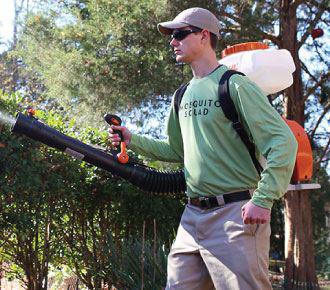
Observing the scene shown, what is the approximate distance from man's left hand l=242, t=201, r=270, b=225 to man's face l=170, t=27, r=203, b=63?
0.82m

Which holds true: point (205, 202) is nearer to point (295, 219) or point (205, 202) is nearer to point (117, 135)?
point (117, 135)

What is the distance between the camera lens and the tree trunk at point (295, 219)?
10734mm

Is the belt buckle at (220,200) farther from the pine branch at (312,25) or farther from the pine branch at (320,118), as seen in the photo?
the pine branch at (320,118)

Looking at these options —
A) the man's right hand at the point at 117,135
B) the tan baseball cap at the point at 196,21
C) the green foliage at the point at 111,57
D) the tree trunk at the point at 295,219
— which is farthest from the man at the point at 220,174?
the tree trunk at the point at 295,219

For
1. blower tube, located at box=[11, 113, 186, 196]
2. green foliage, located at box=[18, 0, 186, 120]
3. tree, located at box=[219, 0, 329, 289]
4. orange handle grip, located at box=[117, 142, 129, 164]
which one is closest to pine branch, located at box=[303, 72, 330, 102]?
tree, located at box=[219, 0, 329, 289]

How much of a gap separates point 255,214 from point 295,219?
8797 mm

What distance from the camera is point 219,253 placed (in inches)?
101

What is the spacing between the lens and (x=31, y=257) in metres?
6.14

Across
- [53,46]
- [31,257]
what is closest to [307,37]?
[53,46]

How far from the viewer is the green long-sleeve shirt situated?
244 cm

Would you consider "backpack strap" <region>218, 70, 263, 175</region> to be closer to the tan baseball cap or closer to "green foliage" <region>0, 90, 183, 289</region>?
the tan baseball cap

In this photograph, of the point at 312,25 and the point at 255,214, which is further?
the point at 312,25

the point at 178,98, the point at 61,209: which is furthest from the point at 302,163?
the point at 61,209

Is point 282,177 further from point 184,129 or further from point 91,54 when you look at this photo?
point 91,54
